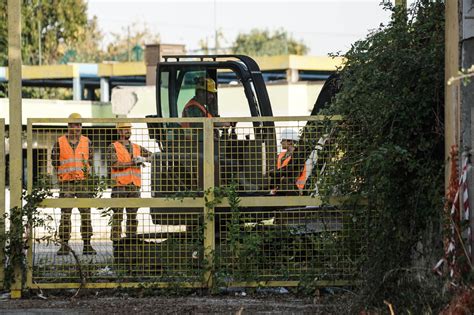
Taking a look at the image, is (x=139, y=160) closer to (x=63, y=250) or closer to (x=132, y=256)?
(x=132, y=256)

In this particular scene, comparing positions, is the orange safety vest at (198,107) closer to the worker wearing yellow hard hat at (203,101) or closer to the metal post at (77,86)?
the worker wearing yellow hard hat at (203,101)

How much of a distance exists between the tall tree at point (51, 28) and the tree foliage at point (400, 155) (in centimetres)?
4389

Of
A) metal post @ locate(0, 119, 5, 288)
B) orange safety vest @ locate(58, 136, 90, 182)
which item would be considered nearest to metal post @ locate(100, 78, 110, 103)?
orange safety vest @ locate(58, 136, 90, 182)

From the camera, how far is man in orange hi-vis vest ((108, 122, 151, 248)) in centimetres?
966

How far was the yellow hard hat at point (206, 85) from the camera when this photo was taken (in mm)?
11789

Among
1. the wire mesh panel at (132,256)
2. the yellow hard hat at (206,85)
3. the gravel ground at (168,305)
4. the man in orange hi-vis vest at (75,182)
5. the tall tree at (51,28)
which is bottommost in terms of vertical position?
the gravel ground at (168,305)

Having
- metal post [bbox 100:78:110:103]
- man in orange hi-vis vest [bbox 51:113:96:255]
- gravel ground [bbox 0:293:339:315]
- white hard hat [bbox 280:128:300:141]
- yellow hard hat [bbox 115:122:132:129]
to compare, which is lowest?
gravel ground [bbox 0:293:339:315]

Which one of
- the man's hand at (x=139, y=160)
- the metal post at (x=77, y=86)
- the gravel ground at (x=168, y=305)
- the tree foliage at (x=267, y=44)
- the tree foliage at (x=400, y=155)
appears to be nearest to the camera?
the tree foliage at (x=400, y=155)

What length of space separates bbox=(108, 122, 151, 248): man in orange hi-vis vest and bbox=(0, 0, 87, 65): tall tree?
42.6m

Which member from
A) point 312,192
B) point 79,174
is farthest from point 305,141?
point 79,174

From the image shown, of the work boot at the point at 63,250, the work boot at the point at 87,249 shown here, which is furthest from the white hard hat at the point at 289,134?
the work boot at the point at 63,250

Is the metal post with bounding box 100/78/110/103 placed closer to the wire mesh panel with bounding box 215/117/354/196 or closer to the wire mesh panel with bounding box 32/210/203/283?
the wire mesh panel with bounding box 32/210/203/283

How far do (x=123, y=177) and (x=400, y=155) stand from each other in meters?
3.20

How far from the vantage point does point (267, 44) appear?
9106 centimetres
